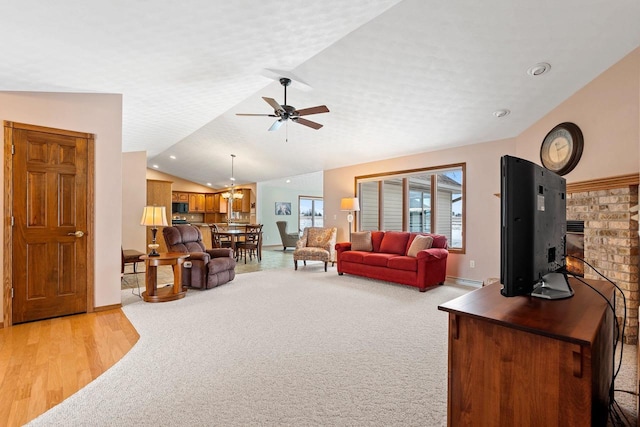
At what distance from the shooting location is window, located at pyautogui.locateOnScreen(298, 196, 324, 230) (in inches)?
489

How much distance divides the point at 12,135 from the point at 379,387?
4.08 m

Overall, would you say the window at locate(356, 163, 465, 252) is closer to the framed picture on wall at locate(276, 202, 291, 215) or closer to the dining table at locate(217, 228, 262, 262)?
the dining table at locate(217, 228, 262, 262)

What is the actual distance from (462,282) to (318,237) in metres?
3.07

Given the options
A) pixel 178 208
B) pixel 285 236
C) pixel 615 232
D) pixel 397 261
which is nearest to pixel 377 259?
pixel 397 261

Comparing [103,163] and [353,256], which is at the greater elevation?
[103,163]

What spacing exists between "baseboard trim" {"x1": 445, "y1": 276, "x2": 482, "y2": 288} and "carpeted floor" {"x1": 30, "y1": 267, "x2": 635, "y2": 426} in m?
1.43

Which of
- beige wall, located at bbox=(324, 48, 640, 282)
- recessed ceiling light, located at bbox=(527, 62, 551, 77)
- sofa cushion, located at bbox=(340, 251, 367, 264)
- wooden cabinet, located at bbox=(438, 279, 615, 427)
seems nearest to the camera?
wooden cabinet, located at bbox=(438, 279, 615, 427)

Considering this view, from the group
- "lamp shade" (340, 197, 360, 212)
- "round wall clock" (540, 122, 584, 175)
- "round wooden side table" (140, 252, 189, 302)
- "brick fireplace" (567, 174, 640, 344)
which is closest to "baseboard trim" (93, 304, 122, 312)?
"round wooden side table" (140, 252, 189, 302)

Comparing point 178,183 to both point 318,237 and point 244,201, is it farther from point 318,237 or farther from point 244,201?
point 318,237

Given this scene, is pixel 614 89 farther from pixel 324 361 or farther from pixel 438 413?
pixel 324 361

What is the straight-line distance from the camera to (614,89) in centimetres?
304

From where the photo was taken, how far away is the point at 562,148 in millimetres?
3682

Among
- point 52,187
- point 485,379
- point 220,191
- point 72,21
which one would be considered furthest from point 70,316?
point 220,191

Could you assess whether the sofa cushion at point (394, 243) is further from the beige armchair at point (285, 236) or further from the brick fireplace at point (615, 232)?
the beige armchair at point (285, 236)
